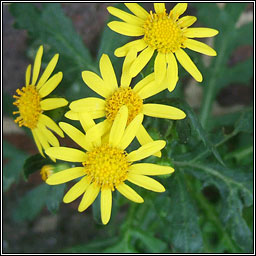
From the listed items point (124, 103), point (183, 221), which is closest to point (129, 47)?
point (124, 103)

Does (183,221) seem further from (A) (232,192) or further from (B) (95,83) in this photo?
(B) (95,83)

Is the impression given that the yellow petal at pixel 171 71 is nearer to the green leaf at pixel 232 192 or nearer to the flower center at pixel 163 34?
the flower center at pixel 163 34

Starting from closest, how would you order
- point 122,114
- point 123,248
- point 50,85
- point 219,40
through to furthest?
1. point 122,114
2. point 50,85
3. point 123,248
4. point 219,40

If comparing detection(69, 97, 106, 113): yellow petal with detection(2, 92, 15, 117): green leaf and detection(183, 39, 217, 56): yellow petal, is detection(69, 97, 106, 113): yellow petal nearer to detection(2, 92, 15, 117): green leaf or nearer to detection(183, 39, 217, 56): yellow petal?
detection(183, 39, 217, 56): yellow petal

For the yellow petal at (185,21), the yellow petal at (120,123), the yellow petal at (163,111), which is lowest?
the yellow petal at (120,123)

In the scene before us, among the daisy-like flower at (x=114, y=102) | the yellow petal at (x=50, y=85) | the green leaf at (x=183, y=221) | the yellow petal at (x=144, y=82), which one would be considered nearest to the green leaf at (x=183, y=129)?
the daisy-like flower at (x=114, y=102)

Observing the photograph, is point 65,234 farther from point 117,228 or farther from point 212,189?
point 212,189
